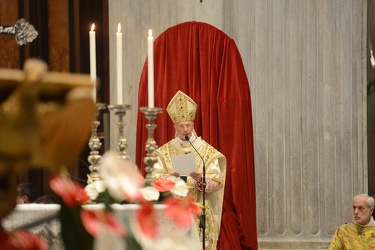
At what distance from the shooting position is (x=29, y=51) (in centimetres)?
880

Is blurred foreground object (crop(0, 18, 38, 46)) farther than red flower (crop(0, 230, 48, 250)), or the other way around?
blurred foreground object (crop(0, 18, 38, 46))

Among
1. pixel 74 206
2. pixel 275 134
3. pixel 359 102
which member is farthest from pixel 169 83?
pixel 74 206

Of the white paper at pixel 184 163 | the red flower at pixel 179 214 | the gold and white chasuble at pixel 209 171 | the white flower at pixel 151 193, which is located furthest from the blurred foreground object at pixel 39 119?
the gold and white chasuble at pixel 209 171

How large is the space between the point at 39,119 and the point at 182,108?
545 cm

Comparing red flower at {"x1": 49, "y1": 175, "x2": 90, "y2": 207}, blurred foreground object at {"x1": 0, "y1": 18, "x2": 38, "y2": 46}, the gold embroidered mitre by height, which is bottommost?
red flower at {"x1": 49, "y1": 175, "x2": 90, "y2": 207}

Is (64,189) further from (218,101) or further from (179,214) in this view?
(218,101)

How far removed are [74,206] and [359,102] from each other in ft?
21.0

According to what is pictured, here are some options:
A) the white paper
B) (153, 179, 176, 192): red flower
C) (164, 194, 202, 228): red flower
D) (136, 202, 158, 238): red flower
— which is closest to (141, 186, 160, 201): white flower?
(153, 179, 176, 192): red flower

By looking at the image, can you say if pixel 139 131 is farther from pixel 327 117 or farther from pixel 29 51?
pixel 29 51

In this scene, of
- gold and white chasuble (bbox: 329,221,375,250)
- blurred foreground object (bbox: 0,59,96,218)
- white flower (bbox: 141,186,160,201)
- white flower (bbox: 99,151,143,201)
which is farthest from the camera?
gold and white chasuble (bbox: 329,221,375,250)

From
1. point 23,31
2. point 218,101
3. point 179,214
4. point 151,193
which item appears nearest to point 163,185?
point 151,193

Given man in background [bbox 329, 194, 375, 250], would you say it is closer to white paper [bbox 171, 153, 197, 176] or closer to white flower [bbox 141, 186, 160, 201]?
white paper [bbox 171, 153, 197, 176]

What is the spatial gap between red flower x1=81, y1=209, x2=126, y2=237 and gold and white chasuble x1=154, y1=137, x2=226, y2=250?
206 inches

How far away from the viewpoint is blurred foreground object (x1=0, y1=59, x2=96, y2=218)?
86 centimetres
